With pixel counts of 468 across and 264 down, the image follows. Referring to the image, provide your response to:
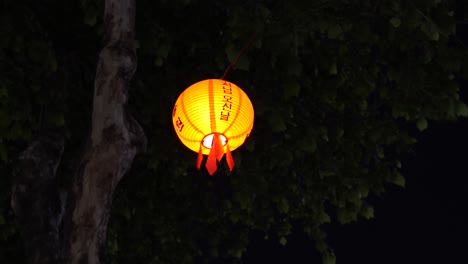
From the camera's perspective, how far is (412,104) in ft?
23.1

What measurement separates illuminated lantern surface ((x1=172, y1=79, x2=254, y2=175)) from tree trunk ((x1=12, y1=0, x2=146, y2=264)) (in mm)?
623

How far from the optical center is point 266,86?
7.12 metres

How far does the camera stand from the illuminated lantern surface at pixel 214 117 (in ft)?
18.5

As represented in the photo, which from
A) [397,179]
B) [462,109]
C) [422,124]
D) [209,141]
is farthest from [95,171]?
[397,179]

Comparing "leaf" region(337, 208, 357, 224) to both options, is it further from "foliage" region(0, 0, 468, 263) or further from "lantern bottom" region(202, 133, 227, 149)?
"lantern bottom" region(202, 133, 227, 149)

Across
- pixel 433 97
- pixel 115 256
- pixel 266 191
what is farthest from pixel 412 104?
pixel 115 256

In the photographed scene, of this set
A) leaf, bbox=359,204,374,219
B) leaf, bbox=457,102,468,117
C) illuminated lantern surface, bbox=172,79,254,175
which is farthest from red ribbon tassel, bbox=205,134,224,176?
leaf, bbox=359,204,374,219

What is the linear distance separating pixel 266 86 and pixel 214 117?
64.1 inches

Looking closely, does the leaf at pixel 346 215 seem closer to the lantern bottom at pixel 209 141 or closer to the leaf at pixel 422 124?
the leaf at pixel 422 124

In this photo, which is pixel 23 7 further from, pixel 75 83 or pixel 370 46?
pixel 370 46

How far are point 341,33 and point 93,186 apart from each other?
3.06 meters

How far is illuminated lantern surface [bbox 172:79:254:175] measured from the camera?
18.5 feet

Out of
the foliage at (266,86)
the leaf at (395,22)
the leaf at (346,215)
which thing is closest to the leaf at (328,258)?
the foliage at (266,86)

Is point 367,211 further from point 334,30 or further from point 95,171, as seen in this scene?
point 95,171
